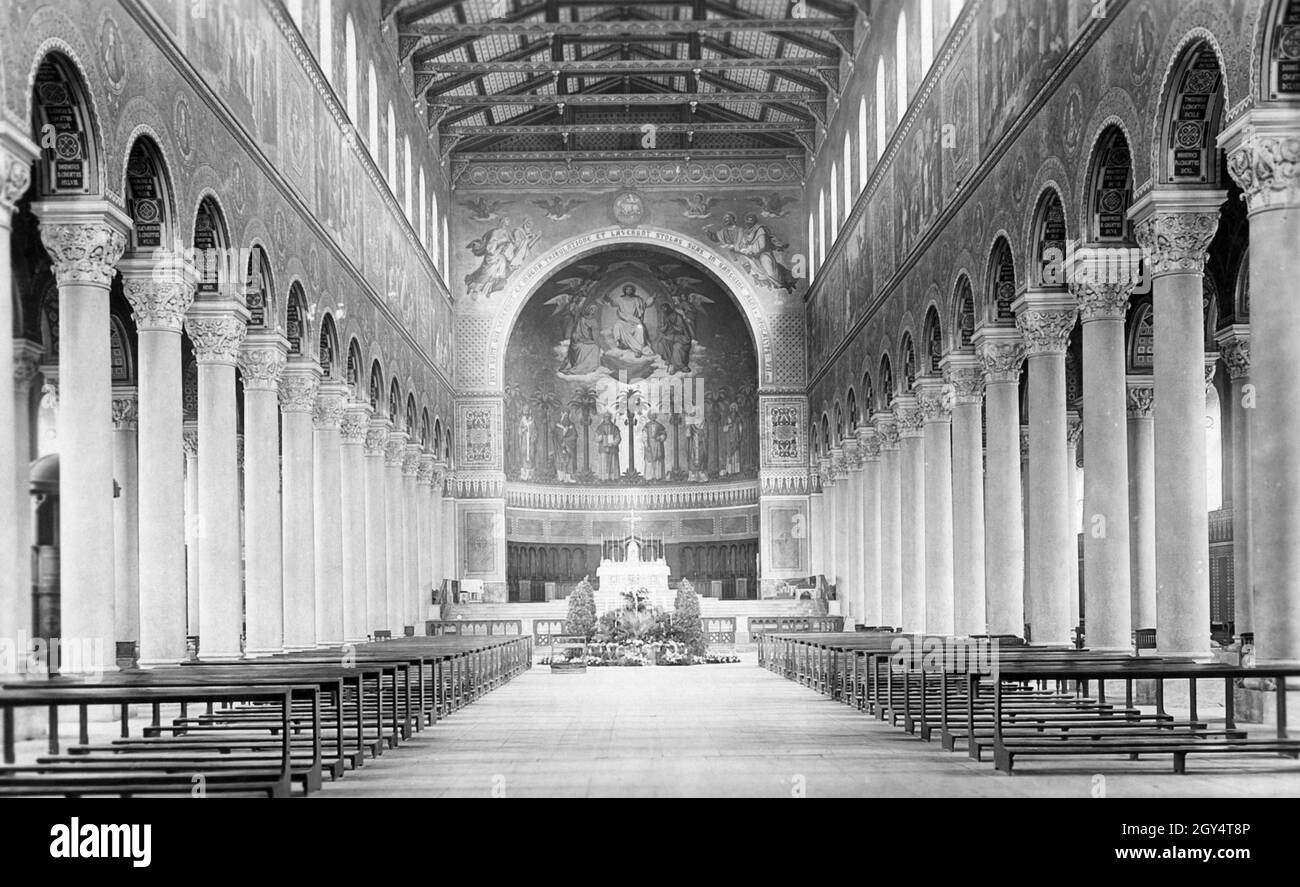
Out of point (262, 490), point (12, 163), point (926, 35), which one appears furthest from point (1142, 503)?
point (12, 163)

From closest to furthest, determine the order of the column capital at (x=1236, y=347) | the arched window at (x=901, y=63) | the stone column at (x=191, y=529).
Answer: the column capital at (x=1236, y=347) → the arched window at (x=901, y=63) → the stone column at (x=191, y=529)

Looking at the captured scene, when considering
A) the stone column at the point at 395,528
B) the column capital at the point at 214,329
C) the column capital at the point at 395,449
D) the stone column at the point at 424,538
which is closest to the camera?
the column capital at the point at 214,329

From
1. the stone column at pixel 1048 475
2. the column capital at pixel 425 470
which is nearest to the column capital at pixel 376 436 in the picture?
the column capital at pixel 425 470

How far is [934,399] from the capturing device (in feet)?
106

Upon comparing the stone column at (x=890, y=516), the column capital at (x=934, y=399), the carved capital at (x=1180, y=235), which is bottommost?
the stone column at (x=890, y=516)

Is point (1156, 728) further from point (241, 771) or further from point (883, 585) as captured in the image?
point (883, 585)

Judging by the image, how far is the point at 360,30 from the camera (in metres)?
36.0

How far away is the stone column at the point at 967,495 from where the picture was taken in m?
28.7

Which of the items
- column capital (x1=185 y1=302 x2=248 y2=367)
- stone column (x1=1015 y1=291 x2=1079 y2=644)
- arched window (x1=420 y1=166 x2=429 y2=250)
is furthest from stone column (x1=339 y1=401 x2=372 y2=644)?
stone column (x1=1015 y1=291 x2=1079 y2=644)

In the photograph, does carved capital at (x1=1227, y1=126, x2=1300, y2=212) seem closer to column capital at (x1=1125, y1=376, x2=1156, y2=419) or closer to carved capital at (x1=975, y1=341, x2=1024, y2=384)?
carved capital at (x1=975, y1=341, x2=1024, y2=384)

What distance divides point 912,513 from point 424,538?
17.0 metres

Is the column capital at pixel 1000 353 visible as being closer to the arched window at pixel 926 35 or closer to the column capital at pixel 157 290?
the arched window at pixel 926 35

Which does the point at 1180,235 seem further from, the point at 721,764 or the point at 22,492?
the point at 22,492

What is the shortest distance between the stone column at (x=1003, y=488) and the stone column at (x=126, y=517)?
16.2 meters
